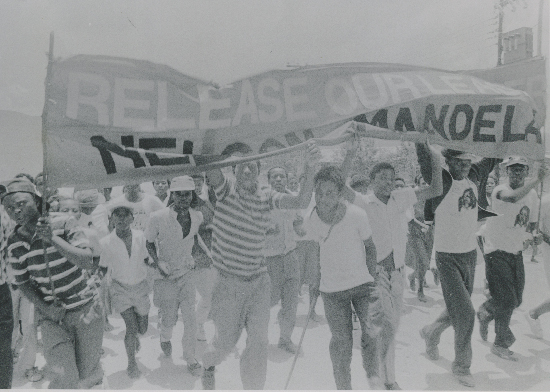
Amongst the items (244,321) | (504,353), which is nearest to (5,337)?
(244,321)

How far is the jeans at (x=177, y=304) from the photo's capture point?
174 inches

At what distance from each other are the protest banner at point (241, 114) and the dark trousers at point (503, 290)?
128 cm

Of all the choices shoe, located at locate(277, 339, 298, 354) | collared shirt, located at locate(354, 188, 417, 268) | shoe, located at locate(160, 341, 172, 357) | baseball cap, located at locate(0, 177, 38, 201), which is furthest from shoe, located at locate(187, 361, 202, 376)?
baseball cap, located at locate(0, 177, 38, 201)

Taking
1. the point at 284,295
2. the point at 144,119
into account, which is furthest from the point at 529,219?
the point at 144,119

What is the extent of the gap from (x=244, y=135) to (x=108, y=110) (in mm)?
1029

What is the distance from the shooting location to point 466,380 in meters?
3.94

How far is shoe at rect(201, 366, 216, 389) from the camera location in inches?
150

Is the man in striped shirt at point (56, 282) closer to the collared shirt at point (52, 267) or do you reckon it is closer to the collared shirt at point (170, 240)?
the collared shirt at point (52, 267)

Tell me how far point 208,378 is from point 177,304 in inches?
36.6

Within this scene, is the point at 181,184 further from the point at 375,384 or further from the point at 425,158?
the point at 375,384

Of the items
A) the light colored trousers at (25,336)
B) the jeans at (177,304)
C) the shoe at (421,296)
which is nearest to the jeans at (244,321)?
the jeans at (177,304)

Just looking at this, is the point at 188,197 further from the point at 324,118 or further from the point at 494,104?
the point at 494,104

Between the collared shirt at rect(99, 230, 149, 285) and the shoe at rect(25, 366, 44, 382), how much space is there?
1.06m

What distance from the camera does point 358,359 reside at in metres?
4.50
